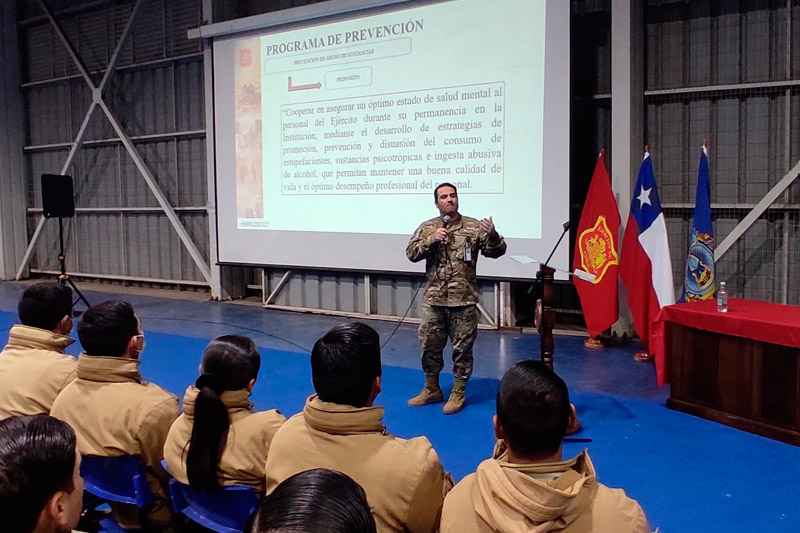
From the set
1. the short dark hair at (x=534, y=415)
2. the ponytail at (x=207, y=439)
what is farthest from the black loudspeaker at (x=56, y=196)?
the short dark hair at (x=534, y=415)

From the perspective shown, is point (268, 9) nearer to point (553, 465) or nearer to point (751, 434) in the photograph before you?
point (751, 434)

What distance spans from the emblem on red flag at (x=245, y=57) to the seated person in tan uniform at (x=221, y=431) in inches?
242

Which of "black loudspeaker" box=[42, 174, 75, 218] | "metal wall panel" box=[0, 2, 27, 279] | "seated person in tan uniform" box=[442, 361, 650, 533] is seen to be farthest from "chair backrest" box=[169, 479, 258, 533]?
"metal wall panel" box=[0, 2, 27, 279]

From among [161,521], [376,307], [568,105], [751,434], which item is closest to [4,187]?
[376,307]

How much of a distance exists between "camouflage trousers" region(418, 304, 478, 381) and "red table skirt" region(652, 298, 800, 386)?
1.15 m

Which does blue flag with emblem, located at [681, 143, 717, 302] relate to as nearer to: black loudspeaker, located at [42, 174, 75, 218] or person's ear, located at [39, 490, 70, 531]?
person's ear, located at [39, 490, 70, 531]

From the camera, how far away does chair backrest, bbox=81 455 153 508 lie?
1.92 m

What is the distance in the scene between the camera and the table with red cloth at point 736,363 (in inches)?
128

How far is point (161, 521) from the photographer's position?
6.70 feet

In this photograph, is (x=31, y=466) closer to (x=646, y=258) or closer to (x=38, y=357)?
(x=38, y=357)

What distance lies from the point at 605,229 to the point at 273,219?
146 inches

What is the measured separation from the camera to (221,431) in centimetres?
177

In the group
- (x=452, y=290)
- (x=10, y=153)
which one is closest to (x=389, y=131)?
(x=452, y=290)

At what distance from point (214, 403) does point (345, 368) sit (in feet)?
1.38
